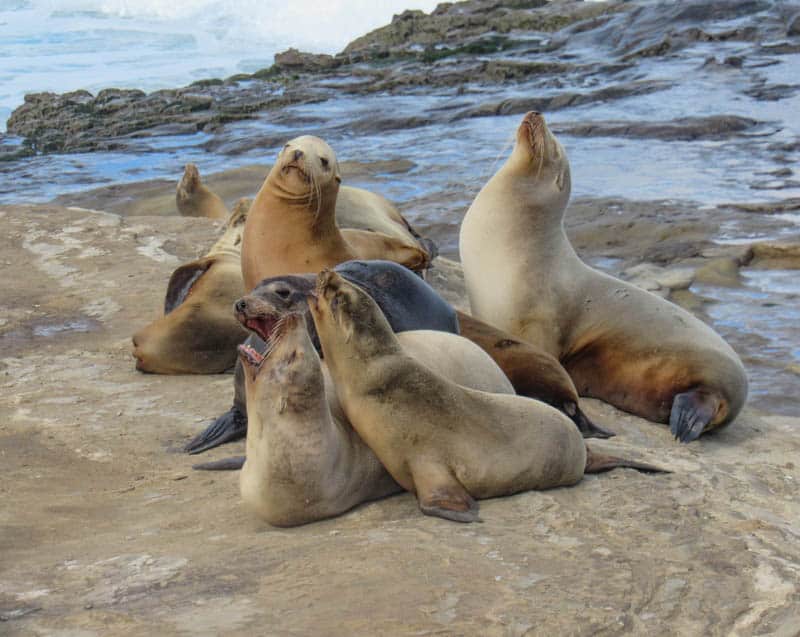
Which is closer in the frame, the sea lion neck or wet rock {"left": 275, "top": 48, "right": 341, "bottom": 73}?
the sea lion neck

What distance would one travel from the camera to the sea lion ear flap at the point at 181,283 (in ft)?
20.3

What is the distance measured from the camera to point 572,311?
568 centimetres

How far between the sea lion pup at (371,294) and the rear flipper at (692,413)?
125 cm

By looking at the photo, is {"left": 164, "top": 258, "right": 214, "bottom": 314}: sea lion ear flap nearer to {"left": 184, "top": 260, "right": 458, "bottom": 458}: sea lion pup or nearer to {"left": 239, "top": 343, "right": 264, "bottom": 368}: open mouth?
{"left": 184, "top": 260, "right": 458, "bottom": 458}: sea lion pup

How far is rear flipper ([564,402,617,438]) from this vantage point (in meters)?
4.75

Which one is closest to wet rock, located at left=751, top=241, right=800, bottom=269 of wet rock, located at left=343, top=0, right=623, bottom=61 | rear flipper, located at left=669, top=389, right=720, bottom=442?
rear flipper, located at left=669, top=389, right=720, bottom=442

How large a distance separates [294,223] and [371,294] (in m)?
1.56

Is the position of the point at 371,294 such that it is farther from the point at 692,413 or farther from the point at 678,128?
the point at 678,128

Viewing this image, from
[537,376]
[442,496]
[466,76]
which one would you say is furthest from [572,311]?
[466,76]

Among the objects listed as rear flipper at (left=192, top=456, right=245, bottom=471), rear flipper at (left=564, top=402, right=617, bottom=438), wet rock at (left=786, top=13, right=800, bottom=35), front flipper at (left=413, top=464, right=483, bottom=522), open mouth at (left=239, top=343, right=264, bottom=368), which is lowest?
rear flipper at (left=564, top=402, right=617, bottom=438)

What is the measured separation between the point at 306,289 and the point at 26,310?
3.58 metres

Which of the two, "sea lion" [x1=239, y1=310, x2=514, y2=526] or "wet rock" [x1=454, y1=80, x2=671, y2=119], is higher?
"sea lion" [x1=239, y1=310, x2=514, y2=526]

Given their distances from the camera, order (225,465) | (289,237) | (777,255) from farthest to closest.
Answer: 1. (777,255)
2. (289,237)
3. (225,465)

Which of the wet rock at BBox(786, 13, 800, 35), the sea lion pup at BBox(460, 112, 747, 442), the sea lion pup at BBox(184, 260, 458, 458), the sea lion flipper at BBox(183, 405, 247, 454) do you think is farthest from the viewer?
the wet rock at BBox(786, 13, 800, 35)
